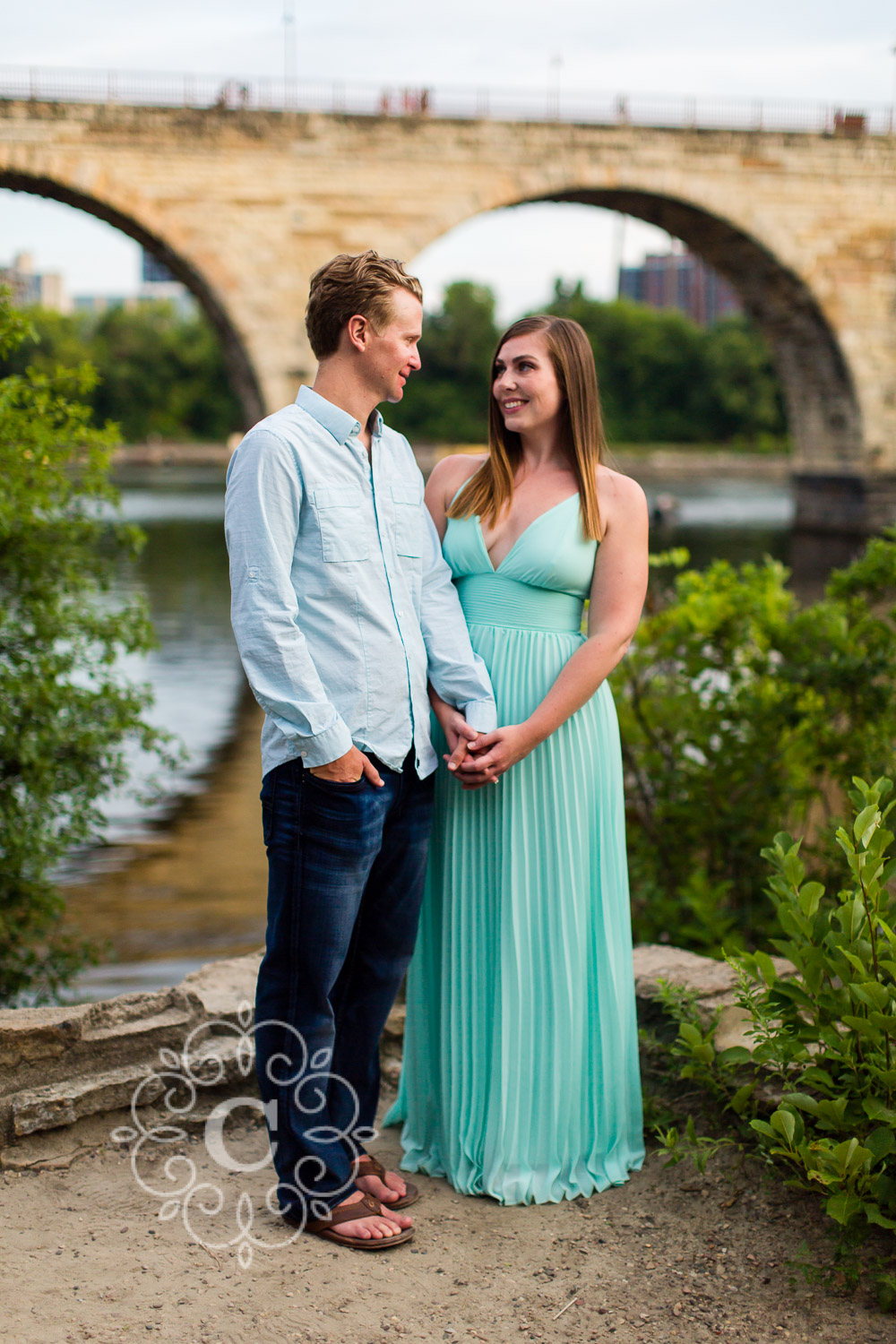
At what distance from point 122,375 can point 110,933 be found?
6086 cm

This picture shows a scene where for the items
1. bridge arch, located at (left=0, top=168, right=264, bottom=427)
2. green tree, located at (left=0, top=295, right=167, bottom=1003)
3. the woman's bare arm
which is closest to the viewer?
the woman's bare arm

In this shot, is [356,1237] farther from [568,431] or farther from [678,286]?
[678,286]

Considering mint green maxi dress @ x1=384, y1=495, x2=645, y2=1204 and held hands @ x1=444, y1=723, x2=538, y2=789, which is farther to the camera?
mint green maxi dress @ x1=384, y1=495, x2=645, y2=1204

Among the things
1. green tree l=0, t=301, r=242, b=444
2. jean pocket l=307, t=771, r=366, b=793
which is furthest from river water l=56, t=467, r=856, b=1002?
green tree l=0, t=301, r=242, b=444

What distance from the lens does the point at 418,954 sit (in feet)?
8.52

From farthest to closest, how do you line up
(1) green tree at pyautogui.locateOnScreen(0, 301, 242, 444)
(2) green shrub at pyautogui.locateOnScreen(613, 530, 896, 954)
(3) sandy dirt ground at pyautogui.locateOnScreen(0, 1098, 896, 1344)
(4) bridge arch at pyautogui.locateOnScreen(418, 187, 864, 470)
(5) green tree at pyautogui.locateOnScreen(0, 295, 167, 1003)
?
(1) green tree at pyautogui.locateOnScreen(0, 301, 242, 444) → (4) bridge arch at pyautogui.locateOnScreen(418, 187, 864, 470) → (2) green shrub at pyautogui.locateOnScreen(613, 530, 896, 954) → (5) green tree at pyautogui.locateOnScreen(0, 295, 167, 1003) → (3) sandy dirt ground at pyautogui.locateOnScreen(0, 1098, 896, 1344)

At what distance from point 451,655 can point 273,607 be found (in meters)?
0.47

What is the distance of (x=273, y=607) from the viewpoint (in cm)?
203

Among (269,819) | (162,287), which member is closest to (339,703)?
(269,819)

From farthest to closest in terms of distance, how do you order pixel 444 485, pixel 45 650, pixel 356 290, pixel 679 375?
pixel 679 375 < pixel 45 650 < pixel 444 485 < pixel 356 290

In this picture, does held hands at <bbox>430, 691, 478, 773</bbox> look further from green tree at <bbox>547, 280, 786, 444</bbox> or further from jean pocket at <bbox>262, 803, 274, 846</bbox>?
green tree at <bbox>547, 280, 786, 444</bbox>

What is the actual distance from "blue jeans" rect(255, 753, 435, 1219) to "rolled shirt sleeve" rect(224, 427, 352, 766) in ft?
0.41

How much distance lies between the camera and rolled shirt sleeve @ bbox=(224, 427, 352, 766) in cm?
202

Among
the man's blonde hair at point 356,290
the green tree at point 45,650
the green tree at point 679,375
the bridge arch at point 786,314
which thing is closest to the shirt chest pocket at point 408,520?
the man's blonde hair at point 356,290
